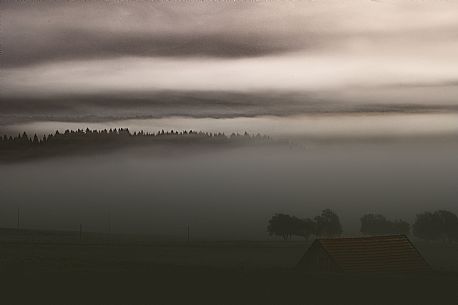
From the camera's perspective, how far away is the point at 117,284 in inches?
1527

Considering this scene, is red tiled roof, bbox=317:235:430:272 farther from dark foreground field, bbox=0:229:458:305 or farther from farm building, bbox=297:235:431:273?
dark foreground field, bbox=0:229:458:305

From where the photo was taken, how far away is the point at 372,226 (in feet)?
540

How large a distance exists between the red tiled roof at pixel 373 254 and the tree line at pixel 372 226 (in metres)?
100

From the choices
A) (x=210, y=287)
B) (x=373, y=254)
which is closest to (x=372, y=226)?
(x=373, y=254)

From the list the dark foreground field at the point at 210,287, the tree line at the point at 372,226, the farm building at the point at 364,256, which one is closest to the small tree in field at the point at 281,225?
the tree line at the point at 372,226

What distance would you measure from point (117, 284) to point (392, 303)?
13717 mm

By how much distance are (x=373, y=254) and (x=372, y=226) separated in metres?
114

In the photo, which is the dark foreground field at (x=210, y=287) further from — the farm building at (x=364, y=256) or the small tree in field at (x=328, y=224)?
the small tree in field at (x=328, y=224)

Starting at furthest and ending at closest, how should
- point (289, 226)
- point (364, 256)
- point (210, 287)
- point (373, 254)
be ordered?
1. point (289, 226)
2. point (373, 254)
3. point (364, 256)
4. point (210, 287)

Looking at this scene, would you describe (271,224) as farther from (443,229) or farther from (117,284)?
(117,284)

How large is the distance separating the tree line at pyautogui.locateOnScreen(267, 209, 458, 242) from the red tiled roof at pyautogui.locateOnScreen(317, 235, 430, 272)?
100 meters

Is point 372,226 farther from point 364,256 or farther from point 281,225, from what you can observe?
point 364,256

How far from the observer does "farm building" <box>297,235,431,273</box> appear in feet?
171

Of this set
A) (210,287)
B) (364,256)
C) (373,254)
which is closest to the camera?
(210,287)
